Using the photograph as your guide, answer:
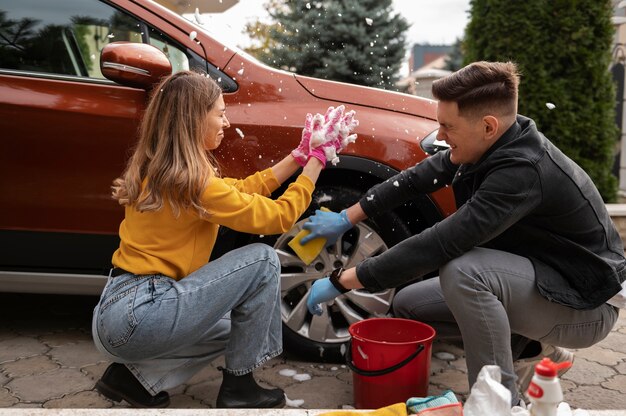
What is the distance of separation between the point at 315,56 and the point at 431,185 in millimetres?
7838

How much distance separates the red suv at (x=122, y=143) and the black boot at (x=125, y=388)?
567 millimetres

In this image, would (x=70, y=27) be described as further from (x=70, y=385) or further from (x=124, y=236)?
(x=70, y=385)

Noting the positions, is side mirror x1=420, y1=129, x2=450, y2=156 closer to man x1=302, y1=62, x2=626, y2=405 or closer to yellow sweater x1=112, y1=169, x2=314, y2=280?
man x1=302, y1=62, x2=626, y2=405

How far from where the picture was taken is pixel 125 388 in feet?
8.02

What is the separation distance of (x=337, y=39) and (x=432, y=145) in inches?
298

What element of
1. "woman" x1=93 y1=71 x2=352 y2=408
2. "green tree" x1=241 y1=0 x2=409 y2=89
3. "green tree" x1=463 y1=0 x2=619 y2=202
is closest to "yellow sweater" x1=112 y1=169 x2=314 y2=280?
"woman" x1=93 y1=71 x2=352 y2=408

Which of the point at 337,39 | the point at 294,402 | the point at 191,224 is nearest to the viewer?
the point at 191,224

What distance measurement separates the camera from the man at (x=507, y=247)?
222 centimetres

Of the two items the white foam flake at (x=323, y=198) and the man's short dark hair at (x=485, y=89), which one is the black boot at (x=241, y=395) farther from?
the man's short dark hair at (x=485, y=89)

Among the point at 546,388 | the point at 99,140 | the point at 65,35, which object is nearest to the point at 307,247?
the point at 99,140

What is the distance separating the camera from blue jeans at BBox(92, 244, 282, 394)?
2266 millimetres

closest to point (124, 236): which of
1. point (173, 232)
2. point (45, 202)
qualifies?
point (173, 232)

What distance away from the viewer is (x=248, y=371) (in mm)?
2430

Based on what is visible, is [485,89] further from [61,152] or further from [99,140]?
[61,152]
